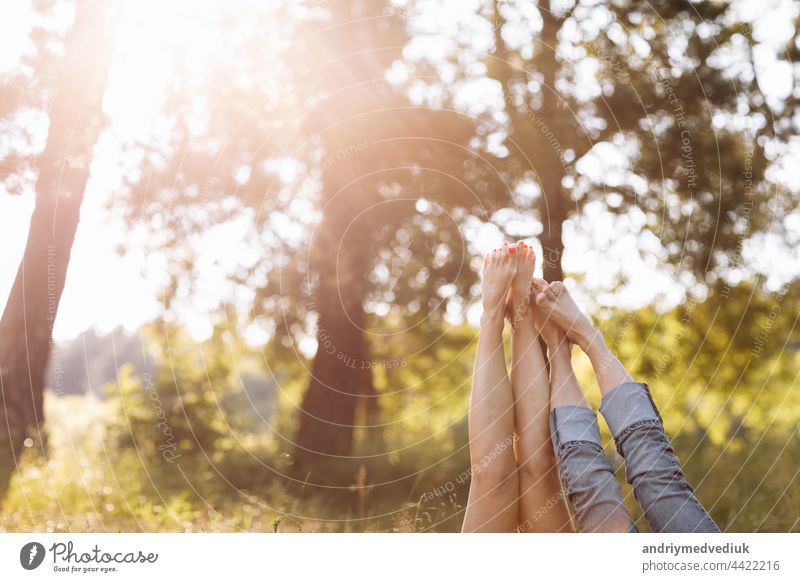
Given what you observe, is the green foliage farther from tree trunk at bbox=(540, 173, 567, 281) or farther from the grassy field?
tree trunk at bbox=(540, 173, 567, 281)

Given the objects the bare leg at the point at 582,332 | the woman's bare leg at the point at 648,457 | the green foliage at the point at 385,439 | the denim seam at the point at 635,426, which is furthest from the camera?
the green foliage at the point at 385,439

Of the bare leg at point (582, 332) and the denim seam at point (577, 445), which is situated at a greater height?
the bare leg at point (582, 332)

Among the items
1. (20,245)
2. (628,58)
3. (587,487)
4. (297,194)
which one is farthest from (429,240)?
(587,487)

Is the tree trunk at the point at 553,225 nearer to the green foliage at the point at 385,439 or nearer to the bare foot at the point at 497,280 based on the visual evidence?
the green foliage at the point at 385,439

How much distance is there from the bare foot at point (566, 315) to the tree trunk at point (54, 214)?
10.3ft

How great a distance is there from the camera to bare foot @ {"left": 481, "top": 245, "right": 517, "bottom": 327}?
11.7 ft

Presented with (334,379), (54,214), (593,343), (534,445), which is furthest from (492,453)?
(334,379)

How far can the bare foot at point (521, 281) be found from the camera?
3.67 m

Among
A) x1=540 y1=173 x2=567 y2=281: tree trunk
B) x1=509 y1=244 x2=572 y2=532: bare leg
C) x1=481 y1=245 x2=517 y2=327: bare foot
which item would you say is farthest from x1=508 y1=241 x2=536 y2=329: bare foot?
x1=540 y1=173 x2=567 y2=281: tree trunk

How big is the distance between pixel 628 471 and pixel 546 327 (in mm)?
991

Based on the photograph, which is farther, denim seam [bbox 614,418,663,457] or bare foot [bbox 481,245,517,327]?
bare foot [bbox 481,245,517,327]

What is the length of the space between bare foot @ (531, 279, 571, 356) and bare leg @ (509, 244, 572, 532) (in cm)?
20
